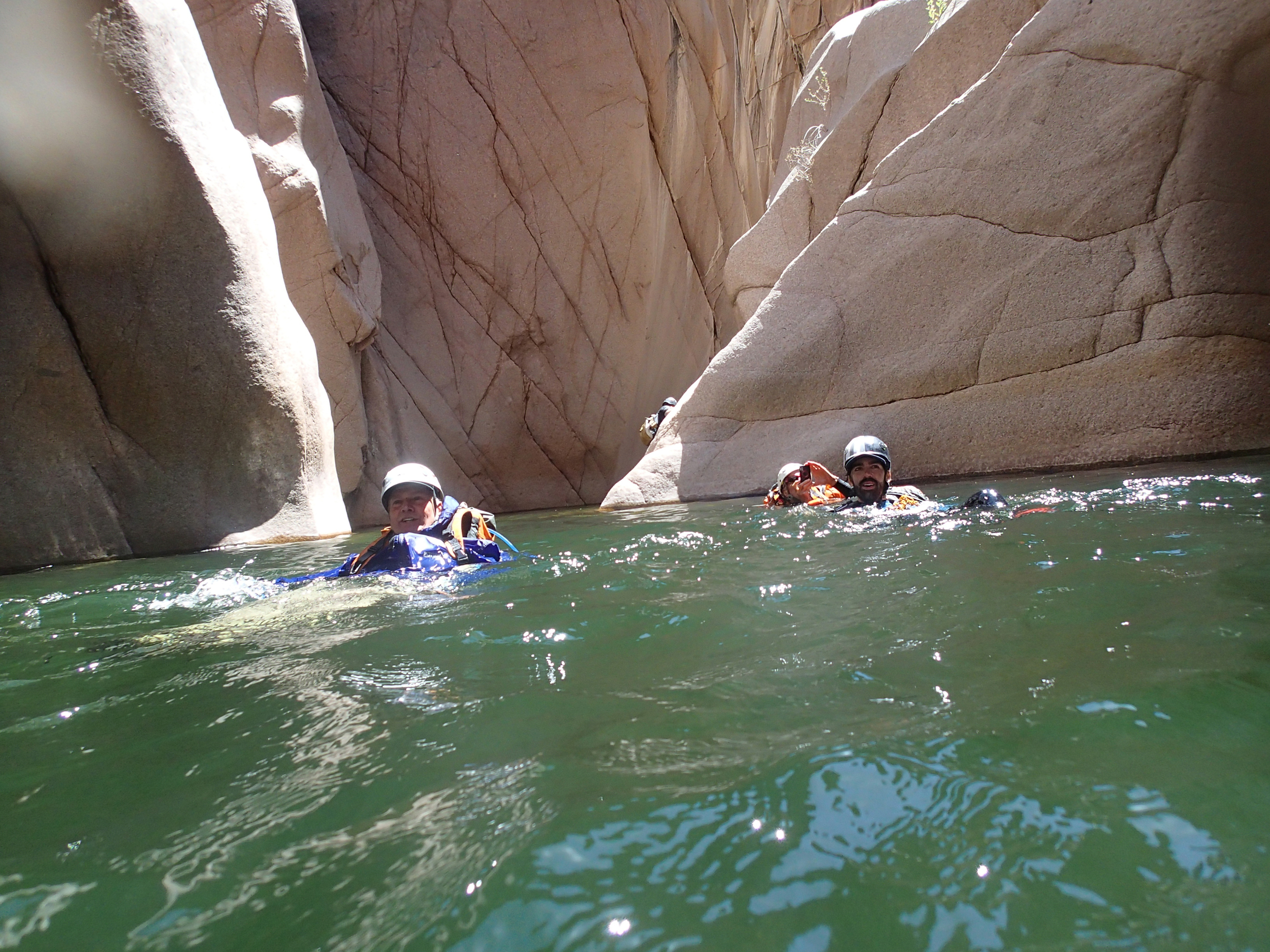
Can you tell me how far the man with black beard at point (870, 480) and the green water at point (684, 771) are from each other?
8.99 ft

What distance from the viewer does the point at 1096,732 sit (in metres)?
1.47

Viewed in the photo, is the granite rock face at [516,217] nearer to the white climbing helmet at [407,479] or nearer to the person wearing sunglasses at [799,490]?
the person wearing sunglasses at [799,490]

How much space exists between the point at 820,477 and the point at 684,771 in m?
5.54

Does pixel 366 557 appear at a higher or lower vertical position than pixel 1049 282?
lower

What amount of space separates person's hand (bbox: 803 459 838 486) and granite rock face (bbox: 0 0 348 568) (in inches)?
178

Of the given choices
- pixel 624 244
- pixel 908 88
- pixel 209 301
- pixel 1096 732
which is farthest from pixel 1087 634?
pixel 624 244

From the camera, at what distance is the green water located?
1.07 metres

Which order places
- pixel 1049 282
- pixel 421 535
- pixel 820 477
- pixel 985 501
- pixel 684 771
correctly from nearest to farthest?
pixel 684 771 < pixel 421 535 < pixel 985 501 < pixel 820 477 < pixel 1049 282

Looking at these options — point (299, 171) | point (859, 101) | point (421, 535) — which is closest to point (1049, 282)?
point (859, 101)

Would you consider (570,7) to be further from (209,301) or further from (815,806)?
(815,806)

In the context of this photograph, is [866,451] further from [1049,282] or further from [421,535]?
[421,535]

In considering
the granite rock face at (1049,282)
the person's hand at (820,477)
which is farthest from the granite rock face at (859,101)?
the person's hand at (820,477)

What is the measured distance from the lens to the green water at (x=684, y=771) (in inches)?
42.0

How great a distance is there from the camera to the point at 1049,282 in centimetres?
730
